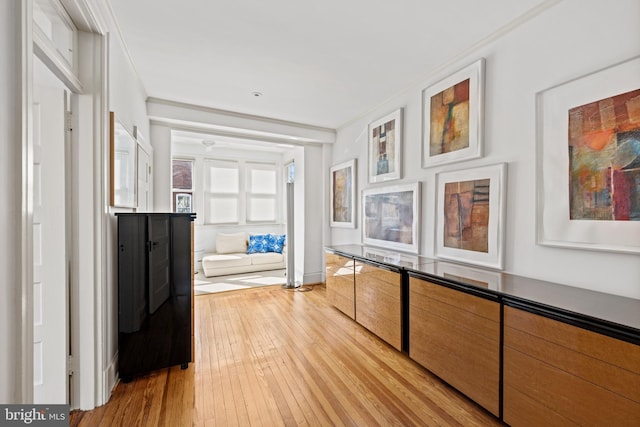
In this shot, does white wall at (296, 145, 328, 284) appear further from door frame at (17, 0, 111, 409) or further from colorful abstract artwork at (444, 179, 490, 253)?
door frame at (17, 0, 111, 409)

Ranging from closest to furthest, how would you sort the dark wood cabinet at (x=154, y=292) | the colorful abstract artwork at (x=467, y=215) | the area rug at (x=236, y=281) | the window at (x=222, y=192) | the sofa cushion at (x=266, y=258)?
the dark wood cabinet at (x=154, y=292) < the colorful abstract artwork at (x=467, y=215) < the area rug at (x=236, y=281) < the sofa cushion at (x=266, y=258) < the window at (x=222, y=192)

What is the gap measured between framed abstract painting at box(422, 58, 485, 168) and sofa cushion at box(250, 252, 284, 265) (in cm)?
401

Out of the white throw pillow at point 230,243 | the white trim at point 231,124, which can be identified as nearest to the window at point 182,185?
the white throw pillow at point 230,243

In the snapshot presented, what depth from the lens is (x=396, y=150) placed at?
3227mm

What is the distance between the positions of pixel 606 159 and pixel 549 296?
86 centimetres

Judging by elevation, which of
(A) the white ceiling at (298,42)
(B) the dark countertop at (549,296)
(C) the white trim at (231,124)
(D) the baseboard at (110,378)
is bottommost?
(D) the baseboard at (110,378)

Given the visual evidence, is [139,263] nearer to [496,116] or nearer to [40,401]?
[40,401]

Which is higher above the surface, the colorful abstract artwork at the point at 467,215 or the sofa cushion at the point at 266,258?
the colorful abstract artwork at the point at 467,215

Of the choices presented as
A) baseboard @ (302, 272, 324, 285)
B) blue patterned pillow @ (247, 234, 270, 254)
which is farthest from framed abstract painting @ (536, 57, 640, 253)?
blue patterned pillow @ (247, 234, 270, 254)

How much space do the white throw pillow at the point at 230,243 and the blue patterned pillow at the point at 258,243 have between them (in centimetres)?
16

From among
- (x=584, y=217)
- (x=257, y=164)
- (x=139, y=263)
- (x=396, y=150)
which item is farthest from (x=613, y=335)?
(x=257, y=164)

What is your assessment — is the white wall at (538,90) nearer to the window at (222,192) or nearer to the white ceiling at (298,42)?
the white ceiling at (298,42)

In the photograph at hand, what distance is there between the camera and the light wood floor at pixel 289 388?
5.60 ft

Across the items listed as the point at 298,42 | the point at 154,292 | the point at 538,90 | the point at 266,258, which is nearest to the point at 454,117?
the point at 538,90
